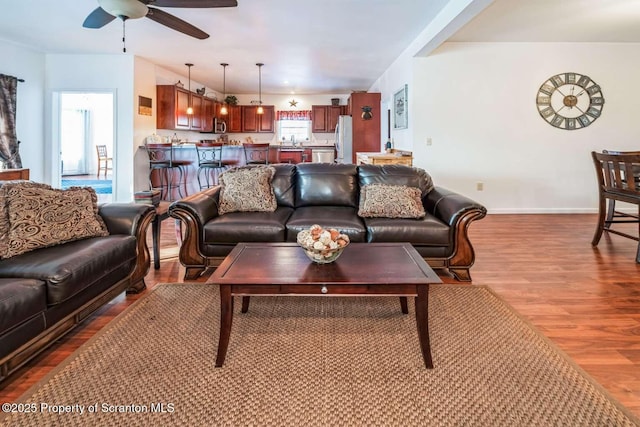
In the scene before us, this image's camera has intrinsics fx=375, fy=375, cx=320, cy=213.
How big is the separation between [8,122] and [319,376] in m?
6.12

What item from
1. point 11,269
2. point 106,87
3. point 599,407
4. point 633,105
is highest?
point 106,87

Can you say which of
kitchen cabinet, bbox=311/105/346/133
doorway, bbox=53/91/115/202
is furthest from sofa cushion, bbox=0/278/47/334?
doorway, bbox=53/91/115/202

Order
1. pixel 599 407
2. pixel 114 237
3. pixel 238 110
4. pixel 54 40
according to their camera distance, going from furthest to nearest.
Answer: pixel 238 110
pixel 54 40
pixel 114 237
pixel 599 407

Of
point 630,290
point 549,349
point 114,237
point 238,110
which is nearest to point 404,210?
point 549,349

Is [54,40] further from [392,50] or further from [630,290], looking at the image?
[630,290]

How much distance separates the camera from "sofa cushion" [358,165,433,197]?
351 cm

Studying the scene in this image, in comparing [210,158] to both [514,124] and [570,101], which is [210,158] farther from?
[570,101]

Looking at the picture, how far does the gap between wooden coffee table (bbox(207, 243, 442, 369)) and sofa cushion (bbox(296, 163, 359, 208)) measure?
1572 mm

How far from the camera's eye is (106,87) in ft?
20.3

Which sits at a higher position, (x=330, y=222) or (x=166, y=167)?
(x=166, y=167)

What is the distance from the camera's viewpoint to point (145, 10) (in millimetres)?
2928

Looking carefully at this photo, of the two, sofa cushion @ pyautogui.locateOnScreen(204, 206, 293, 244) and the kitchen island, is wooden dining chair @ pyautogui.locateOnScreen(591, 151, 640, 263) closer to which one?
sofa cushion @ pyautogui.locateOnScreen(204, 206, 293, 244)

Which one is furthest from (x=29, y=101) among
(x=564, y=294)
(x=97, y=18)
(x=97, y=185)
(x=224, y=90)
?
(x=564, y=294)

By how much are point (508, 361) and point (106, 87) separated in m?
6.82
